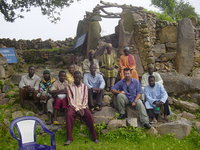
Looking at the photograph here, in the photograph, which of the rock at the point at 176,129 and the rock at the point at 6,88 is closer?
the rock at the point at 176,129

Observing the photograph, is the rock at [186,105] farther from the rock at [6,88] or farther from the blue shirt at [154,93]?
the rock at [6,88]

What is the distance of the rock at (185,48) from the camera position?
9.70m

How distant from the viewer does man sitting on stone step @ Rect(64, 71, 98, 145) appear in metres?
5.32

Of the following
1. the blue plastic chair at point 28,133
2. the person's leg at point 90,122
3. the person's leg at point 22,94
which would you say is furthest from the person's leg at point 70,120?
the person's leg at point 22,94

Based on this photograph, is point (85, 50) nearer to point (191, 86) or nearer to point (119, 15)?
point (119, 15)

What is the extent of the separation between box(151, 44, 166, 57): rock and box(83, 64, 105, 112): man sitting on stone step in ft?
16.0

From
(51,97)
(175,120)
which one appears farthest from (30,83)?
(175,120)

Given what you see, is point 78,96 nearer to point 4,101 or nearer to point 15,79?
point 4,101

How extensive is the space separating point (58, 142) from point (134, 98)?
2.14m

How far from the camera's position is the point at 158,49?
10875 millimetres

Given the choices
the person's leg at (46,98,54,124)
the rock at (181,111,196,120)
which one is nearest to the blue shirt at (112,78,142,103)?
the rock at (181,111,196,120)

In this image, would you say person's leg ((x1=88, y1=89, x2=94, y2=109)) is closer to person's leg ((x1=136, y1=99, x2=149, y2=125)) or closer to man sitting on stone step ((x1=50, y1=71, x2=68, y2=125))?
man sitting on stone step ((x1=50, y1=71, x2=68, y2=125))

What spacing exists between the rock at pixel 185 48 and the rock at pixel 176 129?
442cm

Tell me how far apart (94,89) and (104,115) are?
72cm
